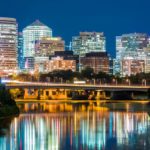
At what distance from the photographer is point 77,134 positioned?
197ft

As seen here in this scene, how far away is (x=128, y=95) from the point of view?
162m

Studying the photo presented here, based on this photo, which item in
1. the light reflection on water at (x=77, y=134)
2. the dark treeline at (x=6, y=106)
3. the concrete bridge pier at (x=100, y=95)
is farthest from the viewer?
the concrete bridge pier at (x=100, y=95)

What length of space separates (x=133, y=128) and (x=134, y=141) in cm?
1292

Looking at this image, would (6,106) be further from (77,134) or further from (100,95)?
(100,95)

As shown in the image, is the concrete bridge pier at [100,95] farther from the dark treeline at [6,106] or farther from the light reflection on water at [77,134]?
the light reflection on water at [77,134]

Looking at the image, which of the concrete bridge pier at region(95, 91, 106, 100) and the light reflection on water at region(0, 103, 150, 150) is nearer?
the light reflection on water at region(0, 103, 150, 150)

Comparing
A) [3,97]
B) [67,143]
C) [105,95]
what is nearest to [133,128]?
[67,143]

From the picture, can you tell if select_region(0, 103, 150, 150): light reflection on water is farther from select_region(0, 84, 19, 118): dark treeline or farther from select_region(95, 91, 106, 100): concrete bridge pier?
select_region(95, 91, 106, 100): concrete bridge pier

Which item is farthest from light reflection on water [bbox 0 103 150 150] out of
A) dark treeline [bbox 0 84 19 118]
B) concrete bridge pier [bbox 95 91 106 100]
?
concrete bridge pier [bbox 95 91 106 100]

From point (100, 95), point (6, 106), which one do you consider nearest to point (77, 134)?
point (6, 106)

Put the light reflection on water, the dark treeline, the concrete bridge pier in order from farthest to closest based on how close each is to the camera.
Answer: the concrete bridge pier < the dark treeline < the light reflection on water

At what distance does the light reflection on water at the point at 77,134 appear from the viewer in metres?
50.5

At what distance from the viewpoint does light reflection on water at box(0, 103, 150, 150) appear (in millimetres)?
50531

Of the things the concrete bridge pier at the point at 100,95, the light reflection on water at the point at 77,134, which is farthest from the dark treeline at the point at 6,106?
the concrete bridge pier at the point at 100,95
